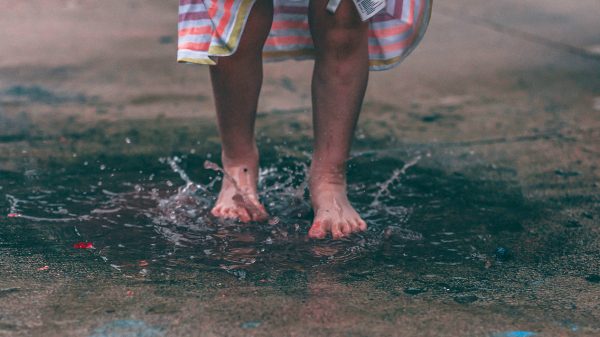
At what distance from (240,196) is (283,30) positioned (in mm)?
582

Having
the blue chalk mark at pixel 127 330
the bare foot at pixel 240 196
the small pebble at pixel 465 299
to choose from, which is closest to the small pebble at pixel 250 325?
the blue chalk mark at pixel 127 330

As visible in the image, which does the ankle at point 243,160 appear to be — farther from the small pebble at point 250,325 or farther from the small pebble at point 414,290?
the small pebble at point 250,325

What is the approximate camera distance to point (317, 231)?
2.33m

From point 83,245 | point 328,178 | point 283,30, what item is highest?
point 283,30

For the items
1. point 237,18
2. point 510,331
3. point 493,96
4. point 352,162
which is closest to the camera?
point 510,331

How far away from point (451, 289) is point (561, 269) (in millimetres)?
330

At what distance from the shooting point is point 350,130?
249 centimetres

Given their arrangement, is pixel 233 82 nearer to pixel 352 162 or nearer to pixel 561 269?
pixel 352 162

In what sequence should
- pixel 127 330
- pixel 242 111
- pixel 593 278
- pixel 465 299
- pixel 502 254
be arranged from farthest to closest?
pixel 242 111 < pixel 502 254 < pixel 593 278 < pixel 465 299 < pixel 127 330

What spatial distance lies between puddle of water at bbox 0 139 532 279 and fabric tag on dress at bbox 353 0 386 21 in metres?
0.57

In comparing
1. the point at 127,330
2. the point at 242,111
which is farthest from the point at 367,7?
the point at 127,330

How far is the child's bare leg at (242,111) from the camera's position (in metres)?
2.43

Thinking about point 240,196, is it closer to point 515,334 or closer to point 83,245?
point 83,245

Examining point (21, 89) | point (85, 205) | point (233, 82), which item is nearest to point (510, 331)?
point (233, 82)
